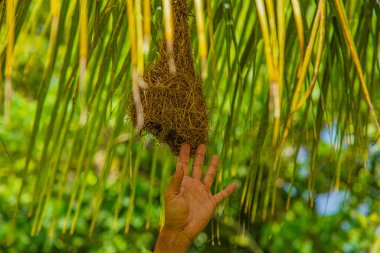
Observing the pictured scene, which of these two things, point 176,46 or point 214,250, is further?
point 214,250

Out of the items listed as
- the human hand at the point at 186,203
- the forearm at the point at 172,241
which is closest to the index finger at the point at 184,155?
the human hand at the point at 186,203

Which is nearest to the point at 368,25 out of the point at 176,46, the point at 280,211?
the point at 176,46

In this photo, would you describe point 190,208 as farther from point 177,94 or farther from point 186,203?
point 177,94

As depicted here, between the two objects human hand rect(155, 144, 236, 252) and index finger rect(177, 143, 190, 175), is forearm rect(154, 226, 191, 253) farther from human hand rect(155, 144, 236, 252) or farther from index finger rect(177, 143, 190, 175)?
index finger rect(177, 143, 190, 175)

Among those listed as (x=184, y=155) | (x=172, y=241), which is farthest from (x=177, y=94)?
(x=172, y=241)

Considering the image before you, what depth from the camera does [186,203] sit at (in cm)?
117

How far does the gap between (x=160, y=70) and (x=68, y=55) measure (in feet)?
0.63

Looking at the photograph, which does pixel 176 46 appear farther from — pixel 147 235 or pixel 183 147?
pixel 147 235

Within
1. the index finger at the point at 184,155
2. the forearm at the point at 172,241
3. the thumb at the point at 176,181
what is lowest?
the forearm at the point at 172,241

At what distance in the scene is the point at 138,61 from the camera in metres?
0.62

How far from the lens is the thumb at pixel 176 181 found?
3.66 ft

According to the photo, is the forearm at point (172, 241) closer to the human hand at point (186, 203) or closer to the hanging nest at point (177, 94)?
the human hand at point (186, 203)

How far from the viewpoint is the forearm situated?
1180 millimetres

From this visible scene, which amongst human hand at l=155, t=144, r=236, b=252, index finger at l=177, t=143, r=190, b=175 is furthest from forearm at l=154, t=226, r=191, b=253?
index finger at l=177, t=143, r=190, b=175
